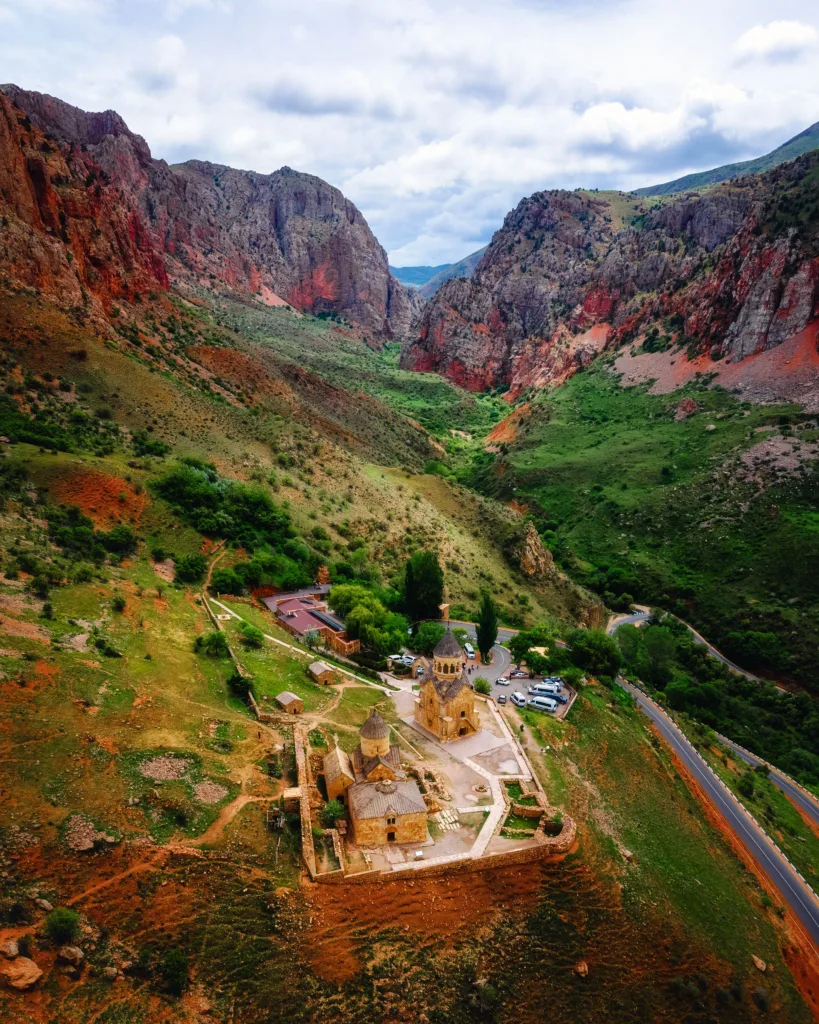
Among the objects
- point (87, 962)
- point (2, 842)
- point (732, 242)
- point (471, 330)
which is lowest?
point (87, 962)

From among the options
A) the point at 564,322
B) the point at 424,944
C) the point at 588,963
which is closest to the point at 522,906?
the point at 588,963

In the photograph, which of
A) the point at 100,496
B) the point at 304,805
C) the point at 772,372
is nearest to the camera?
the point at 304,805

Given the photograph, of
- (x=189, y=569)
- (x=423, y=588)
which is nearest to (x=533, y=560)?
(x=423, y=588)

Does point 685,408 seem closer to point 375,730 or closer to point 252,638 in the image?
point 252,638

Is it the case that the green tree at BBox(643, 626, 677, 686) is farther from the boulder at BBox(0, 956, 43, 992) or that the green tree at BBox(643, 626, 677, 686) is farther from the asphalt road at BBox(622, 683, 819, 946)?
the boulder at BBox(0, 956, 43, 992)

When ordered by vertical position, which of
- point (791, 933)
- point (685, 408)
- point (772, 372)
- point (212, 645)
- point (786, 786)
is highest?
point (772, 372)

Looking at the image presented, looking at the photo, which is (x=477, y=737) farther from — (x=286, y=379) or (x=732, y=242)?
(x=732, y=242)
